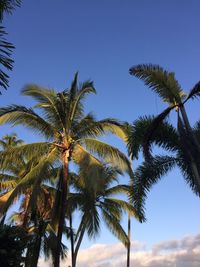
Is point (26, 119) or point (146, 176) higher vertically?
point (26, 119)

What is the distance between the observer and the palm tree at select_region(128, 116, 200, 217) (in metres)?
15.6

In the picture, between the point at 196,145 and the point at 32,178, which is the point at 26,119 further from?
the point at 196,145

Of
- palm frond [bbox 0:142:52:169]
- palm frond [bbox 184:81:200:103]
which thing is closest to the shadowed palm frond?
palm frond [bbox 184:81:200:103]

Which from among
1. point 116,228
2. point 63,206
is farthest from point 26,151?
point 116,228

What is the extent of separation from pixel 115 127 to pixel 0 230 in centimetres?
877

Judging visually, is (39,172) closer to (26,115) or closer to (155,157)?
(26,115)

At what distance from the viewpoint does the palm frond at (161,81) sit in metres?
14.9

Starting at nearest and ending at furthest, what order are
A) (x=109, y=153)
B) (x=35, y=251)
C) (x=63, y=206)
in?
(x=63, y=206)
(x=109, y=153)
(x=35, y=251)

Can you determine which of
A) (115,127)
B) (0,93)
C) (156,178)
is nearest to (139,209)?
(156,178)

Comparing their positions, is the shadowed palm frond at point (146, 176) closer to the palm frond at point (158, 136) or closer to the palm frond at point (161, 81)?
the palm frond at point (158, 136)

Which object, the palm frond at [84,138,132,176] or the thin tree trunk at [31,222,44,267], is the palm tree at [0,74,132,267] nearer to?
the palm frond at [84,138,132,176]

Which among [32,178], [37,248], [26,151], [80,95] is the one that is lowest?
[37,248]

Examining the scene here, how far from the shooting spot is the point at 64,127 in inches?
802

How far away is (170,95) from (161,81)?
659 mm
